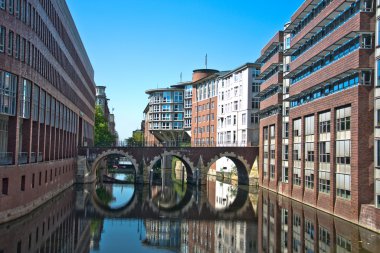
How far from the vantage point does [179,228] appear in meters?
40.1

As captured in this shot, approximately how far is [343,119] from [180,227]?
57.7 feet

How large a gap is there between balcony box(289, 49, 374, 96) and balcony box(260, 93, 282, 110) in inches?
376

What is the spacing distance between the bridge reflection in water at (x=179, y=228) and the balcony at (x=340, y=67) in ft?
42.9

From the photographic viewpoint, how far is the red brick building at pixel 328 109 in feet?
128

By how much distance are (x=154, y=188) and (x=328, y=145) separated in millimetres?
36256

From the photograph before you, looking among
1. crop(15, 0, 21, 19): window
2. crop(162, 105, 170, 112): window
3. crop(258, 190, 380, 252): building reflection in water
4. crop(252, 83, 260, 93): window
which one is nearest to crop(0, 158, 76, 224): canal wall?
crop(15, 0, 21, 19): window

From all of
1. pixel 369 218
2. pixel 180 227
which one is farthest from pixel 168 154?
pixel 369 218

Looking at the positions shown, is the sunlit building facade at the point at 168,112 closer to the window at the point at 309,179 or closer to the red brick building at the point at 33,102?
the red brick building at the point at 33,102

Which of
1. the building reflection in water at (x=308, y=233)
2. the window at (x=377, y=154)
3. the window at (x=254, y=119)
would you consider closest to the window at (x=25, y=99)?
the building reflection in water at (x=308, y=233)

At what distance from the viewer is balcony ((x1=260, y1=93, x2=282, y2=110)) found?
6628 centimetres

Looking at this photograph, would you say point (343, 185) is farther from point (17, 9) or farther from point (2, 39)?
point (17, 9)

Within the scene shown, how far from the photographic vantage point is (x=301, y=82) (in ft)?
183

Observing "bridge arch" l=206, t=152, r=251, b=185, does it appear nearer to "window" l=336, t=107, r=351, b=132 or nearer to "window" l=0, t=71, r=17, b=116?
"window" l=336, t=107, r=351, b=132

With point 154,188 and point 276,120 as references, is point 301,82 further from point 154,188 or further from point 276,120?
point 154,188
